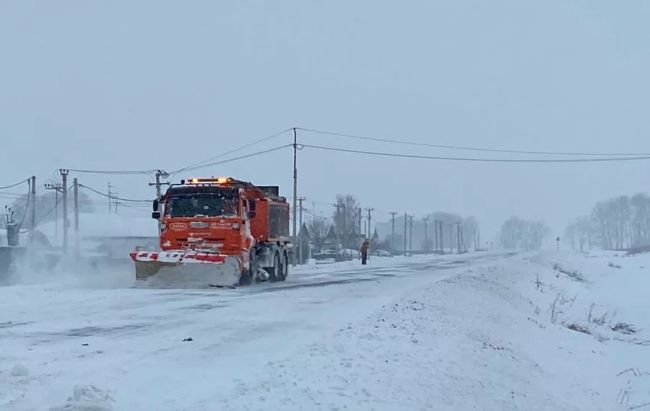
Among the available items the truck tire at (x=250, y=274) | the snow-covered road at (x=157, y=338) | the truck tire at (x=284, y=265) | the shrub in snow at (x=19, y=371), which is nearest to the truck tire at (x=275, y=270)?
the truck tire at (x=284, y=265)

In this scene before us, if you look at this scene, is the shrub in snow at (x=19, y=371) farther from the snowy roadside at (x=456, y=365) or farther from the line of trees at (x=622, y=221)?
the line of trees at (x=622, y=221)

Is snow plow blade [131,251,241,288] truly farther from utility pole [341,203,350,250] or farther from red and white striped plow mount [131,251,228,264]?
utility pole [341,203,350,250]

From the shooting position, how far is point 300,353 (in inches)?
392

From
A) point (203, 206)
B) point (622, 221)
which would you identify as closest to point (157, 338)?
point (203, 206)

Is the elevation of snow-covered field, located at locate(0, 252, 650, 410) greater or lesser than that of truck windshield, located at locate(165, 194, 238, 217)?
lesser

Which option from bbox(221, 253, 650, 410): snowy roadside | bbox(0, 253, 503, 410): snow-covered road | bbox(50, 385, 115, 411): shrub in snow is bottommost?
→ bbox(221, 253, 650, 410): snowy roadside

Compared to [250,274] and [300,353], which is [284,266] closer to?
[250,274]

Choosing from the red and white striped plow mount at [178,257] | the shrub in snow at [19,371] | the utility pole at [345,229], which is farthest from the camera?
the utility pole at [345,229]

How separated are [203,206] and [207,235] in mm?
875

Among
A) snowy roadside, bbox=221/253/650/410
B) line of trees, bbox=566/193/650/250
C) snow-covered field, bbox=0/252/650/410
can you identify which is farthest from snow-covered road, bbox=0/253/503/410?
line of trees, bbox=566/193/650/250

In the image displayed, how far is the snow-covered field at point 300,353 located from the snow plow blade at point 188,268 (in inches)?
34.3

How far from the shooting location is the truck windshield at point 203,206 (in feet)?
77.8

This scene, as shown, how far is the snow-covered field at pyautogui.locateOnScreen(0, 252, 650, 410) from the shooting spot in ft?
25.8

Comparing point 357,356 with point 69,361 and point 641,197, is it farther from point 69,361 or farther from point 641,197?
point 641,197
